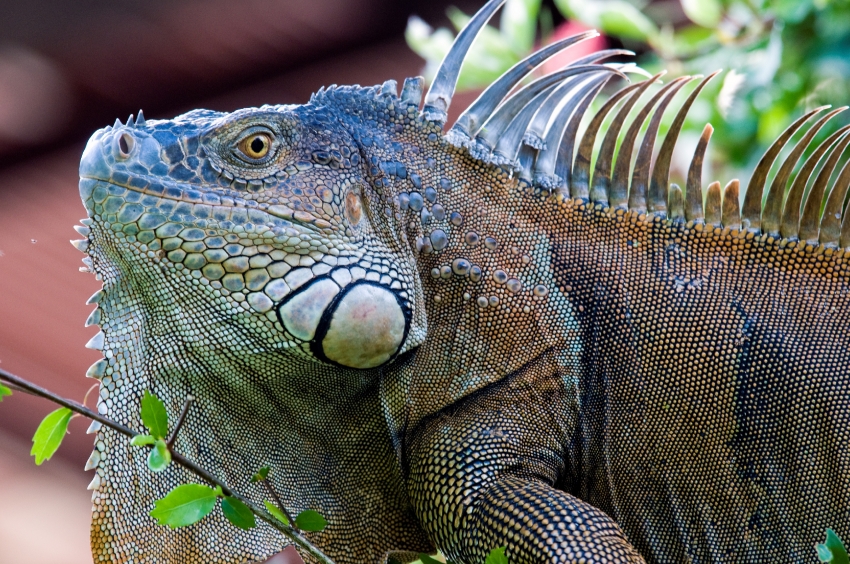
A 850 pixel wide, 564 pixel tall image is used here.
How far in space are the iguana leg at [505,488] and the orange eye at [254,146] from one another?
0.84 m

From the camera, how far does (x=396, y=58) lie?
5.45m

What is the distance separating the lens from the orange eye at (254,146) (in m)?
2.06

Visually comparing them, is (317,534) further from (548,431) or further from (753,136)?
(753,136)

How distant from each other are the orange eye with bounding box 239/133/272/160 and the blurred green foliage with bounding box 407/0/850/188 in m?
2.02

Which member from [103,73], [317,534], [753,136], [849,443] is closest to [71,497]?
[103,73]

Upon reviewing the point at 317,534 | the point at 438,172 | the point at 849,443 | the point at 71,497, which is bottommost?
the point at 71,497

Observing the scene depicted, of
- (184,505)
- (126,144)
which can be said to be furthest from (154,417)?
(126,144)

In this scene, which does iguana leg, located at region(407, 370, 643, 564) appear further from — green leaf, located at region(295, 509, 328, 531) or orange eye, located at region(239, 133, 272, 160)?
orange eye, located at region(239, 133, 272, 160)

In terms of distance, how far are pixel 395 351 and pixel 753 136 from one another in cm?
289

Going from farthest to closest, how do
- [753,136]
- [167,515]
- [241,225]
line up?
[753,136] → [241,225] → [167,515]

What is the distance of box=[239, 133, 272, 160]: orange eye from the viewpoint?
206 cm

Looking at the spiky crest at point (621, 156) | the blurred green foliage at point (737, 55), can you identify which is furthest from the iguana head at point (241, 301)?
the blurred green foliage at point (737, 55)

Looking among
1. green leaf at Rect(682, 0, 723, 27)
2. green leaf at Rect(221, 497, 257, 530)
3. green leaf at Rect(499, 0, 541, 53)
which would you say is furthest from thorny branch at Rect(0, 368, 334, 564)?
green leaf at Rect(682, 0, 723, 27)

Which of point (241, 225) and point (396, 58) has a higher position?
point (396, 58)
